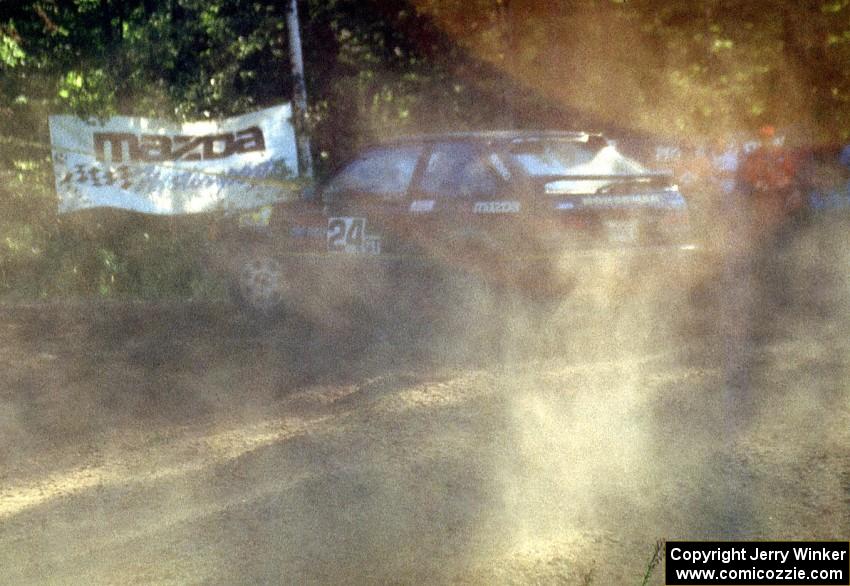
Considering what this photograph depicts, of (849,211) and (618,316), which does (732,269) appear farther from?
(849,211)

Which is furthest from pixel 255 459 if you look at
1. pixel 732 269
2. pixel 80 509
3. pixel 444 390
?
pixel 732 269

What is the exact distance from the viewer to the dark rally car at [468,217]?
7.84 metres

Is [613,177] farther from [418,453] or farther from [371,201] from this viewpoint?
[418,453]

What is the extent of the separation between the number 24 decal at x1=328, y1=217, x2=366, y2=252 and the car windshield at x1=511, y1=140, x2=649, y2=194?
4.82 ft

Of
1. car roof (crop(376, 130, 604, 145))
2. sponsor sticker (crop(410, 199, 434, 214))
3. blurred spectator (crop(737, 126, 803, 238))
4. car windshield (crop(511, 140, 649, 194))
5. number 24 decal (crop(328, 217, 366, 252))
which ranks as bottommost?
blurred spectator (crop(737, 126, 803, 238))

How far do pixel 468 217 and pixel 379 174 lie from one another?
116 centimetres

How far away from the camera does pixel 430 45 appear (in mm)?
17016

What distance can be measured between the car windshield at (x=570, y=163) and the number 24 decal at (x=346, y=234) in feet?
4.82

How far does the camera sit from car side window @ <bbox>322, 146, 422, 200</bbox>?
8734mm

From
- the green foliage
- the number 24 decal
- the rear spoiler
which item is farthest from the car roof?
the green foliage

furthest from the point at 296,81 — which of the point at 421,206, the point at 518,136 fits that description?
the point at 518,136

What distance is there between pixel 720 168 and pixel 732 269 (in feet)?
18.8

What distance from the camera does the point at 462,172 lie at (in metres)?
8.35

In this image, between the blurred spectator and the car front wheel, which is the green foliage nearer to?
the car front wheel
